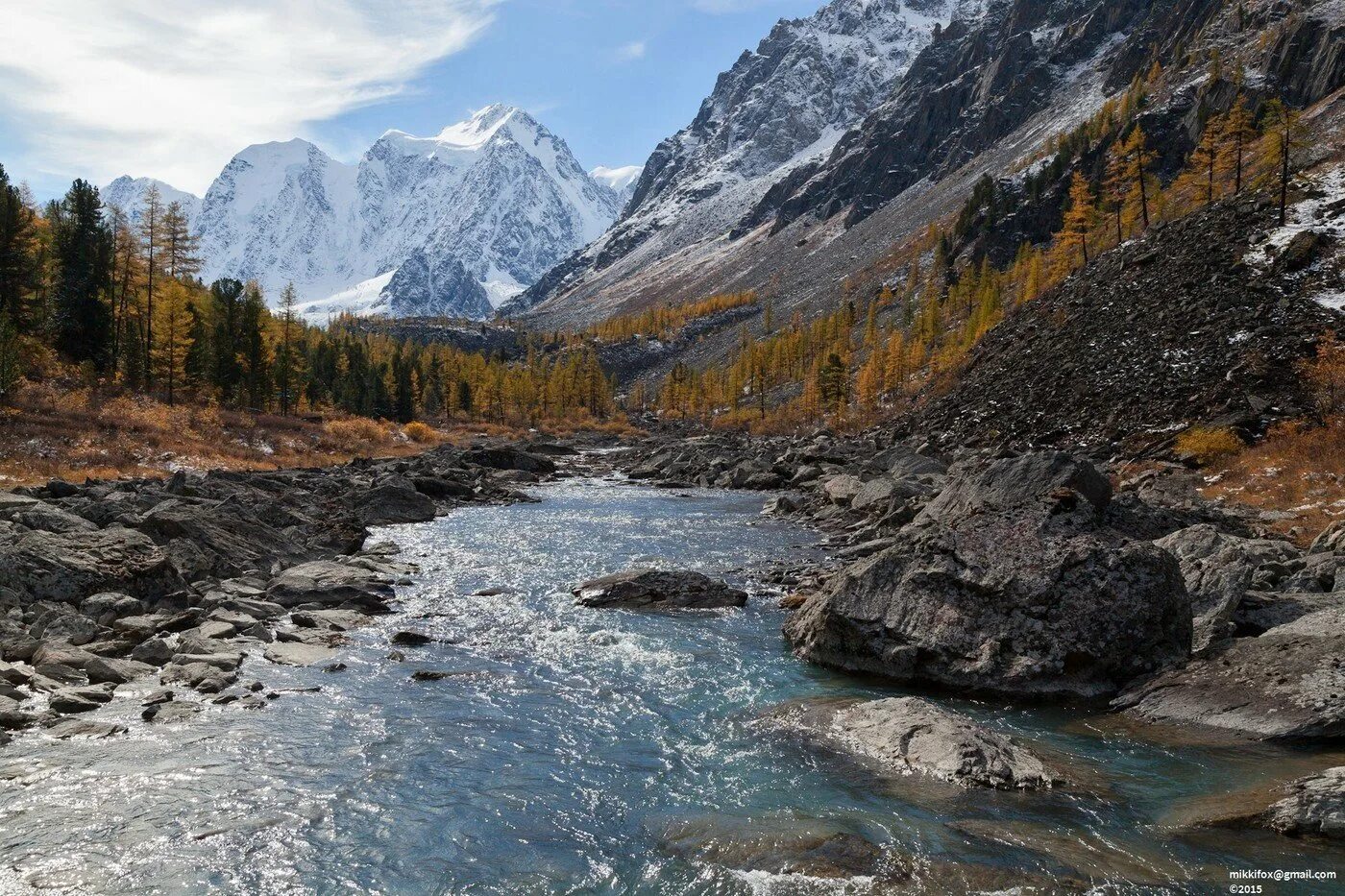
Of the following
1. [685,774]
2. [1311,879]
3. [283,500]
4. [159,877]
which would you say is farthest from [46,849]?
[283,500]

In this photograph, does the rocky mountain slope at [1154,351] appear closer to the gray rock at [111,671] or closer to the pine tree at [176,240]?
the gray rock at [111,671]

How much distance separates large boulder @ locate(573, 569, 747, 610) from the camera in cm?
2325

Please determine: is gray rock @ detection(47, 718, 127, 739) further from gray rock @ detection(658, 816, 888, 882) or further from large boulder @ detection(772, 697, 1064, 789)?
large boulder @ detection(772, 697, 1064, 789)

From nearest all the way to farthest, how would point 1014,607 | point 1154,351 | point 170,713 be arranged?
point 170,713
point 1014,607
point 1154,351

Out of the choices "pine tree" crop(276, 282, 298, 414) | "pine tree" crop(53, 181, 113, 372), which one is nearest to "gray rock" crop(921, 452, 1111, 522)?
"pine tree" crop(53, 181, 113, 372)

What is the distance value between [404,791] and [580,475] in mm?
59783

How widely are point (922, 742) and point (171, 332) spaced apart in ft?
249

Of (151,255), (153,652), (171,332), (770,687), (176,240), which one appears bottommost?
(770,687)

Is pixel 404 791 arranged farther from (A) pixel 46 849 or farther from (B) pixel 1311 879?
(B) pixel 1311 879

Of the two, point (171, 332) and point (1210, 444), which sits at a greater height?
point (171, 332)

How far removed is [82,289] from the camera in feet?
214

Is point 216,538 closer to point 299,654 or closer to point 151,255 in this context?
point 299,654

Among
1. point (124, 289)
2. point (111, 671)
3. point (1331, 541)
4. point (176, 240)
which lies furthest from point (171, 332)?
point (1331, 541)

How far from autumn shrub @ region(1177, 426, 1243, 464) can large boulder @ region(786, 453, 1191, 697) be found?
22845 mm
